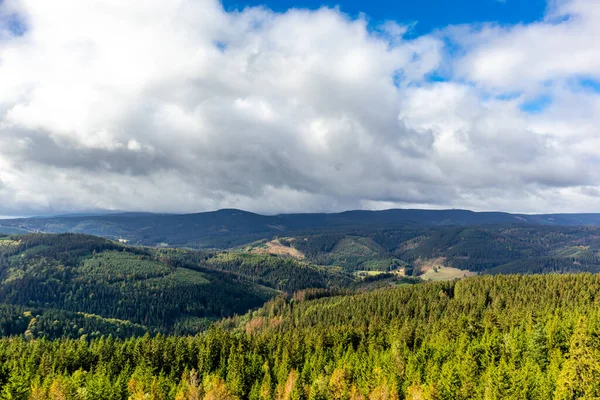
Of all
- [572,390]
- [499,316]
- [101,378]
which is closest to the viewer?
[572,390]

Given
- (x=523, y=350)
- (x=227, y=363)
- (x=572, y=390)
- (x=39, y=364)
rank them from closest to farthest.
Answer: (x=572, y=390)
(x=523, y=350)
(x=39, y=364)
(x=227, y=363)

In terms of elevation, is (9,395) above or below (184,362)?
above

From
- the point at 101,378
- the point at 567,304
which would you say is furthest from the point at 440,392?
the point at 567,304

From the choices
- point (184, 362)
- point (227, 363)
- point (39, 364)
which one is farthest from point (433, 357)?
point (39, 364)

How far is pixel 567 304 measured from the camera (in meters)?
189

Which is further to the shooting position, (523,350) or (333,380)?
(523,350)

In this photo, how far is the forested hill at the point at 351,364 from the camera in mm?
99875

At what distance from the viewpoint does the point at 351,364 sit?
142750mm

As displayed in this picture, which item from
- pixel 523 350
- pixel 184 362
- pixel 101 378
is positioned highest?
pixel 523 350

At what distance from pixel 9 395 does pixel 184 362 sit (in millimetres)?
67314

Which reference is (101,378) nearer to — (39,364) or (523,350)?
(39,364)

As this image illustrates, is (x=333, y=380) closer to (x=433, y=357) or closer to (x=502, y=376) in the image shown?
(x=433, y=357)

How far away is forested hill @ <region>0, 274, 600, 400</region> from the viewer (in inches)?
3932

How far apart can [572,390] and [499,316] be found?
307 feet
